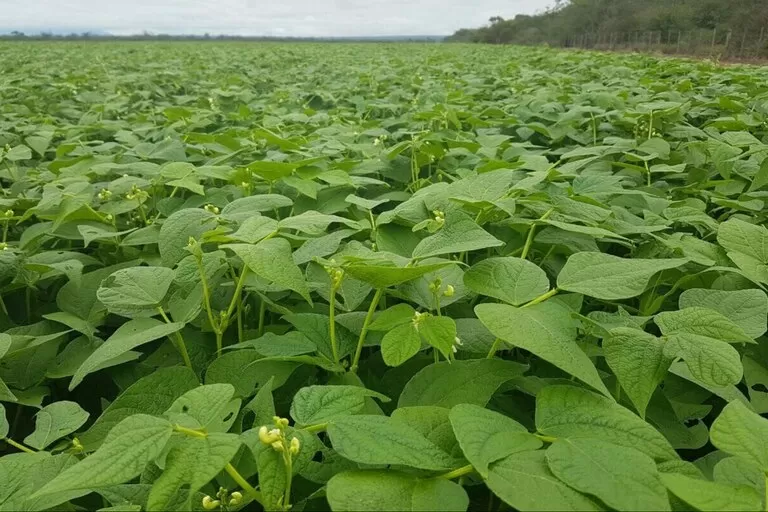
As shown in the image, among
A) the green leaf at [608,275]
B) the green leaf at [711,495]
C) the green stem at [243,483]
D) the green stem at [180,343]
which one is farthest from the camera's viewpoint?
the green stem at [180,343]

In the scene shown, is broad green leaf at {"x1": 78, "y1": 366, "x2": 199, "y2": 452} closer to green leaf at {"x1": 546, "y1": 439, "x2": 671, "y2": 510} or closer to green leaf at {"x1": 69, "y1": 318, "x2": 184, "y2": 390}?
green leaf at {"x1": 69, "y1": 318, "x2": 184, "y2": 390}

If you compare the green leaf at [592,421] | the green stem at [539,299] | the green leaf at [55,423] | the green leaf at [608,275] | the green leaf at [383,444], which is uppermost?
the green leaf at [608,275]

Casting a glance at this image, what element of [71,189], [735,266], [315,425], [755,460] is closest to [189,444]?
[315,425]

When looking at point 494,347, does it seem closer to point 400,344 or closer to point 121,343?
point 400,344

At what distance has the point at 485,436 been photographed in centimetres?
76

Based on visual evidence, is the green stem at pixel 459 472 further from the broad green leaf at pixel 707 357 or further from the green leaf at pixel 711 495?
the broad green leaf at pixel 707 357

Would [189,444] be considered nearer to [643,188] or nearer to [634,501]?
A: [634,501]

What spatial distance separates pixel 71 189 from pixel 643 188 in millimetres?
2052

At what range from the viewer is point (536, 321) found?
2.95 ft

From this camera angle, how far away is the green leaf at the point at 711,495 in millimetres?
637

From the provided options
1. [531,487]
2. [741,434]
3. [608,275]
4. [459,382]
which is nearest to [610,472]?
[531,487]

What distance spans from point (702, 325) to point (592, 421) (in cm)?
28

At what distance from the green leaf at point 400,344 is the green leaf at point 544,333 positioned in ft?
0.40

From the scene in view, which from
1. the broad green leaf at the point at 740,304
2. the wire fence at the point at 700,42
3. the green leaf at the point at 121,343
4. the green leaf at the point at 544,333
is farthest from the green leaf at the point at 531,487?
the wire fence at the point at 700,42
